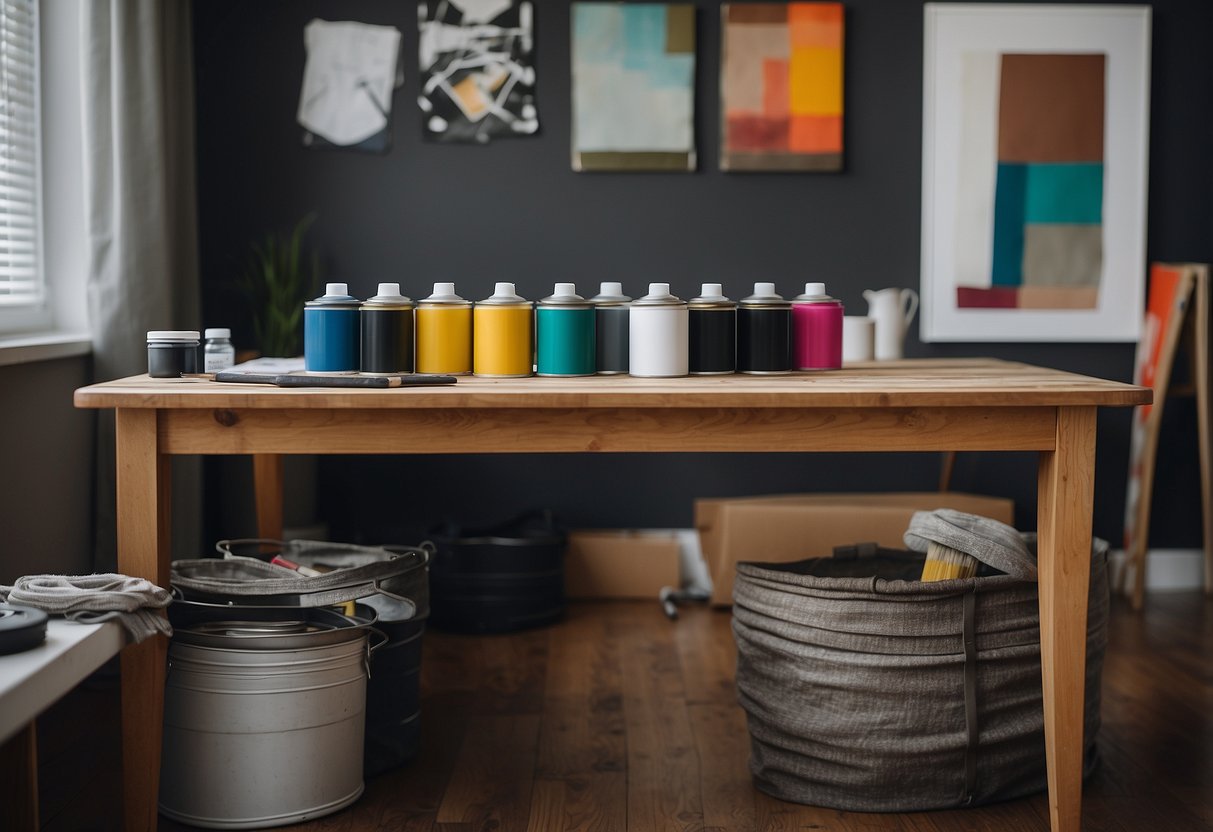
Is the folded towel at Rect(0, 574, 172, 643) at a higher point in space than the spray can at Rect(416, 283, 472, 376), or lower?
lower

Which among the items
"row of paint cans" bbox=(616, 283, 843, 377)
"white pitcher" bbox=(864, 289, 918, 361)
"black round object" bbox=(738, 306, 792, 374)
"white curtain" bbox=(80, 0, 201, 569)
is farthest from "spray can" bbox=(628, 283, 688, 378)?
"white curtain" bbox=(80, 0, 201, 569)

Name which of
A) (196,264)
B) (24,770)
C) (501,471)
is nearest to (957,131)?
(501,471)

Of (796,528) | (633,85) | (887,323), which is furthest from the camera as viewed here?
(633,85)

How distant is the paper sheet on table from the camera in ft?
12.6

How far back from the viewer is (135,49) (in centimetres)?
308

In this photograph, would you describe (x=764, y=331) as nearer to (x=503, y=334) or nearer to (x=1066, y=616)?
(x=503, y=334)

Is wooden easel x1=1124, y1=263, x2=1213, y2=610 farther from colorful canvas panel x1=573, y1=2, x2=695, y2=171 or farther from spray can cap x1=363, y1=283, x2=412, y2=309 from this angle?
spray can cap x1=363, y1=283, x2=412, y2=309

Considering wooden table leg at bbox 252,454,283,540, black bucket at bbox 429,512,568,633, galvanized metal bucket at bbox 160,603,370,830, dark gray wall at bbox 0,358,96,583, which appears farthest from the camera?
black bucket at bbox 429,512,568,633

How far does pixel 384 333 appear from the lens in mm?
2074

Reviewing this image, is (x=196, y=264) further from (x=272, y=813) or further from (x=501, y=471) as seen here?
(x=272, y=813)

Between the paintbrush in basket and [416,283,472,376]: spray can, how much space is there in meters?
0.95

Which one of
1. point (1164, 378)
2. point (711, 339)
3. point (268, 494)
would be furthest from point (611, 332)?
point (1164, 378)

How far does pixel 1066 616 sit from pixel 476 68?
8.70 feet

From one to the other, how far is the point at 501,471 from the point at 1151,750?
7.17ft
